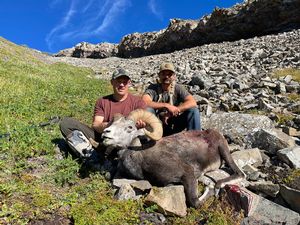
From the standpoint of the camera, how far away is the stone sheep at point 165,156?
8125 mm

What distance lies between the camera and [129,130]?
851 cm

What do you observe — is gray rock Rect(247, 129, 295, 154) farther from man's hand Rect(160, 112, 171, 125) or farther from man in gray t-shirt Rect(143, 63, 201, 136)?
man's hand Rect(160, 112, 171, 125)

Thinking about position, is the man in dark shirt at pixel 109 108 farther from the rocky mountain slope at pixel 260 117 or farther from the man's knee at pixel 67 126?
the rocky mountain slope at pixel 260 117

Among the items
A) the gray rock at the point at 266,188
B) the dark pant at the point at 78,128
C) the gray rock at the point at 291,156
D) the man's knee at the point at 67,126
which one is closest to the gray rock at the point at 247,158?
the gray rock at the point at 291,156

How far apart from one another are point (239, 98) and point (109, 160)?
9512mm

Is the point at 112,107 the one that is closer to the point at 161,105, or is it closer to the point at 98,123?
the point at 98,123

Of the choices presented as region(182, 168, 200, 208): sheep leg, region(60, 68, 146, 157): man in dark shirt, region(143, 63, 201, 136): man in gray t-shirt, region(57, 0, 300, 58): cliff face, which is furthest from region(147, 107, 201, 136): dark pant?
region(57, 0, 300, 58): cliff face

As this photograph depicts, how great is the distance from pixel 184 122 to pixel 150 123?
2471mm

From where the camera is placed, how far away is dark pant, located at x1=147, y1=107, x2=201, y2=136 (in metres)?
10.5

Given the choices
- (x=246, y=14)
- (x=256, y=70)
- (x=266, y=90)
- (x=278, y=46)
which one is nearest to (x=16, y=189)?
(x=266, y=90)

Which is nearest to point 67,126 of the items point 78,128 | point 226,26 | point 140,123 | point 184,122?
point 78,128

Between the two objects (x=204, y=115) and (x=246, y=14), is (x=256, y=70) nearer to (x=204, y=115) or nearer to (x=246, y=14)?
(x=204, y=115)

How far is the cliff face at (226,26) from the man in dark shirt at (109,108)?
153 ft

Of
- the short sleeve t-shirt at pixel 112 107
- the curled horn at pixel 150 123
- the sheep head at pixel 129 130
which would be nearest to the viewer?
the sheep head at pixel 129 130
